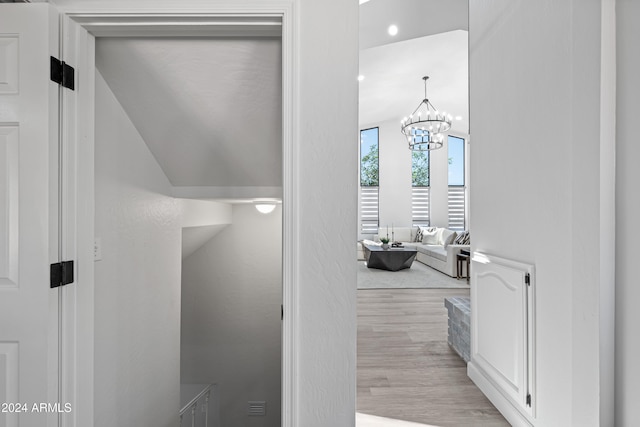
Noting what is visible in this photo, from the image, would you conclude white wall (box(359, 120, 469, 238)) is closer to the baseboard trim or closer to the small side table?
the small side table

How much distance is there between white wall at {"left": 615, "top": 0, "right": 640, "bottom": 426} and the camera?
132 cm

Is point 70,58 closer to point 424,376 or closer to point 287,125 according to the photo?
point 287,125

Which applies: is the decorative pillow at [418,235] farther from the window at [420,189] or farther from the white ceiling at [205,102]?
the white ceiling at [205,102]

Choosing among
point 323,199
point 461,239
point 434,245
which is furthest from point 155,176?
point 434,245

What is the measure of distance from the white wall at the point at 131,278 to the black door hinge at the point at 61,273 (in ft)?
0.54

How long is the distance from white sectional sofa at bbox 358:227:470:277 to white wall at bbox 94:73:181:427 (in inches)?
214

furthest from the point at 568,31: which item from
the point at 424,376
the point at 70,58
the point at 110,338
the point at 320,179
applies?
the point at 110,338

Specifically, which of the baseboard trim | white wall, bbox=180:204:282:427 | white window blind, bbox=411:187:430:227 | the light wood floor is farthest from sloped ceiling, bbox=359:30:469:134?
the baseboard trim

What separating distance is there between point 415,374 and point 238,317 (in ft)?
5.69

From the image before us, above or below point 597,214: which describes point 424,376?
below

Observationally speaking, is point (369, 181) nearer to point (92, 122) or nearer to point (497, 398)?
point (497, 398)

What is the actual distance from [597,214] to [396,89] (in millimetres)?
6458

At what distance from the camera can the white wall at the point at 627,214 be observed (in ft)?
4.32

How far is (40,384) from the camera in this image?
121 centimetres
